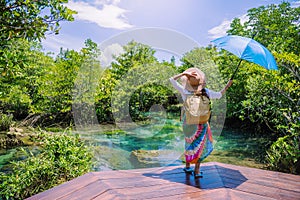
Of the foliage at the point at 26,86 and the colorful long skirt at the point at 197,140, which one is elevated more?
the foliage at the point at 26,86

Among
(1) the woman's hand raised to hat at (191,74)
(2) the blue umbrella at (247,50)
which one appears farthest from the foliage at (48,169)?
(2) the blue umbrella at (247,50)

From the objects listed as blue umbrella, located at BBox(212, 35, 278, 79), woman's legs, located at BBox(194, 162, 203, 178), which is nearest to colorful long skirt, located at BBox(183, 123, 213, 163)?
woman's legs, located at BBox(194, 162, 203, 178)

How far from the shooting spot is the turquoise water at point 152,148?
601cm

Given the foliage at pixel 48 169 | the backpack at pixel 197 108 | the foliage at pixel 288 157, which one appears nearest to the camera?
the backpack at pixel 197 108

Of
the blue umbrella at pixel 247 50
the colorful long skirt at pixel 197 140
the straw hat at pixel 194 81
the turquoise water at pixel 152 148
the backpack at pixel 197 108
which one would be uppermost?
the blue umbrella at pixel 247 50

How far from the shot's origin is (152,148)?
7.20m

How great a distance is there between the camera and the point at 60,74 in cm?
996

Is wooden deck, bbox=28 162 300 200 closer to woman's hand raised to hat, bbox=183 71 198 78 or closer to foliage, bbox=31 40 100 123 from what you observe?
woman's hand raised to hat, bbox=183 71 198 78

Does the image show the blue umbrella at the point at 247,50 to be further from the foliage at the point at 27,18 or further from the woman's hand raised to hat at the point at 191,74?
the foliage at the point at 27,18

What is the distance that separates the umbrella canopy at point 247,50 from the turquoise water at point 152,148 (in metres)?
3.42

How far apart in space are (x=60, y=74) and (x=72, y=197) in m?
8.81

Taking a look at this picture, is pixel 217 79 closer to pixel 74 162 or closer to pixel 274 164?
pixel 274 164

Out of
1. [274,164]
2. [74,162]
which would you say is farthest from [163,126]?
[74,162]

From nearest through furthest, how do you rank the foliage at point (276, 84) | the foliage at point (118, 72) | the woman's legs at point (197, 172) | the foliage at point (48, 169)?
the woman's legs at point (197, 172) < the foliage at point (48, 169) < the foliage at point (276, 84) < the foliage at point (118, 72)
